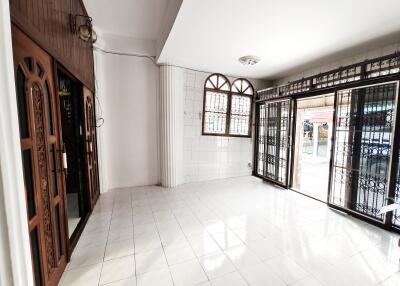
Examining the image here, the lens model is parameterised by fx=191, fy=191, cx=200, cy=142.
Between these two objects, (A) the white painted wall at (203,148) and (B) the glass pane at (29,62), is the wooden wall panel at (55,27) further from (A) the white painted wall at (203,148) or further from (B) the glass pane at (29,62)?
(A) the white painted wall at (203,148)

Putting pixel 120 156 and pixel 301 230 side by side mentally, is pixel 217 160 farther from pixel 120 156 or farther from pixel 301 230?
pixel 301 230

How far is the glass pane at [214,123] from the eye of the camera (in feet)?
15.4

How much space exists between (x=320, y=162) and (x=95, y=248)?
910 cm

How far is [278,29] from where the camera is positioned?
8.41 feet

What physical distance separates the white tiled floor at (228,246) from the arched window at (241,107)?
7.04 ft

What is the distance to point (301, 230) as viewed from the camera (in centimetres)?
256

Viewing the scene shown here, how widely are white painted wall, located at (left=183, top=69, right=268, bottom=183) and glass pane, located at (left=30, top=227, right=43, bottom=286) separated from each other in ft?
10.7

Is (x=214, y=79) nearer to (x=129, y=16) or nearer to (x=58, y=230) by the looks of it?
(x=129, y=16)

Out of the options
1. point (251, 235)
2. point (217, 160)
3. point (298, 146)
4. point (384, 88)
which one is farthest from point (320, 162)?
point (251, 235)

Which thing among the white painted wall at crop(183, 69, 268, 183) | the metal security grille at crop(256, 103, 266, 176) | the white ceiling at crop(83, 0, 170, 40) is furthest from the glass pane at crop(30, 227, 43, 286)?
the metal security grille at crop(256, 103, 266, 176)

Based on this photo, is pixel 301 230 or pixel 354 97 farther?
pixel 354 97

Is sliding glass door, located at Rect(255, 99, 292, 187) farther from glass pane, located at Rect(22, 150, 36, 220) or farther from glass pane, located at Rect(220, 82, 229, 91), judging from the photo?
glass pane, located at Rect(22, 150, 36, 220)

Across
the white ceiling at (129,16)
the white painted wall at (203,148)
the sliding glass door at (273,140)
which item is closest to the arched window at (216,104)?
the white painted wall at (203,148)

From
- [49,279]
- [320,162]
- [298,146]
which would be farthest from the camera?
[320,162]
